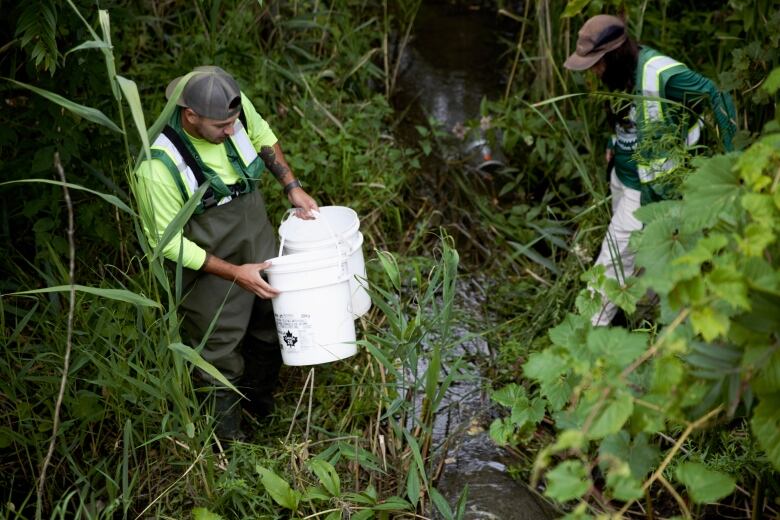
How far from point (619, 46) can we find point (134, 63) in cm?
273

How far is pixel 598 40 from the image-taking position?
3684 mm

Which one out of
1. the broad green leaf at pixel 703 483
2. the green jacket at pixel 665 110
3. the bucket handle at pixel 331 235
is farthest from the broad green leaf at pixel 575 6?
the broad green leaf at pixel 703 483

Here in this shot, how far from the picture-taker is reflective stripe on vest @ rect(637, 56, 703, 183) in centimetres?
354

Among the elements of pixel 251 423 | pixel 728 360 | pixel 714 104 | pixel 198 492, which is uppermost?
pixel 728 360

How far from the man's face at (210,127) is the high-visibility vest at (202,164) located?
6cm

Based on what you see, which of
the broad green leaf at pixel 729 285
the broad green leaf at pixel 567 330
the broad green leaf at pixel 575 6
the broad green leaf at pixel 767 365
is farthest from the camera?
the broad green leaf at pixel 575 6

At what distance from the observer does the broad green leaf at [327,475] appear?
3010mm

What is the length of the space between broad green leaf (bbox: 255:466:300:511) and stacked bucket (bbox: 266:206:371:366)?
456 mm

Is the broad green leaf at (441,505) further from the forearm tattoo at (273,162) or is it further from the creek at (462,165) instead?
the forearm tattoo at (273,162)

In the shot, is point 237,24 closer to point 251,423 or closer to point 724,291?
point 251,423

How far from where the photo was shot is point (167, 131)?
3154mm

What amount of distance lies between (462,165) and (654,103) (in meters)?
1.77

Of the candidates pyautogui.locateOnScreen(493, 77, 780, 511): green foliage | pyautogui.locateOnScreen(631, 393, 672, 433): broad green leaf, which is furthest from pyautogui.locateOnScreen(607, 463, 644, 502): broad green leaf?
pyautogui.locateOnScreen(631, 393, 672, 433): broad green leaf

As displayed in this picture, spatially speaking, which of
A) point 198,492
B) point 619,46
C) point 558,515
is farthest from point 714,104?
point 198,492
